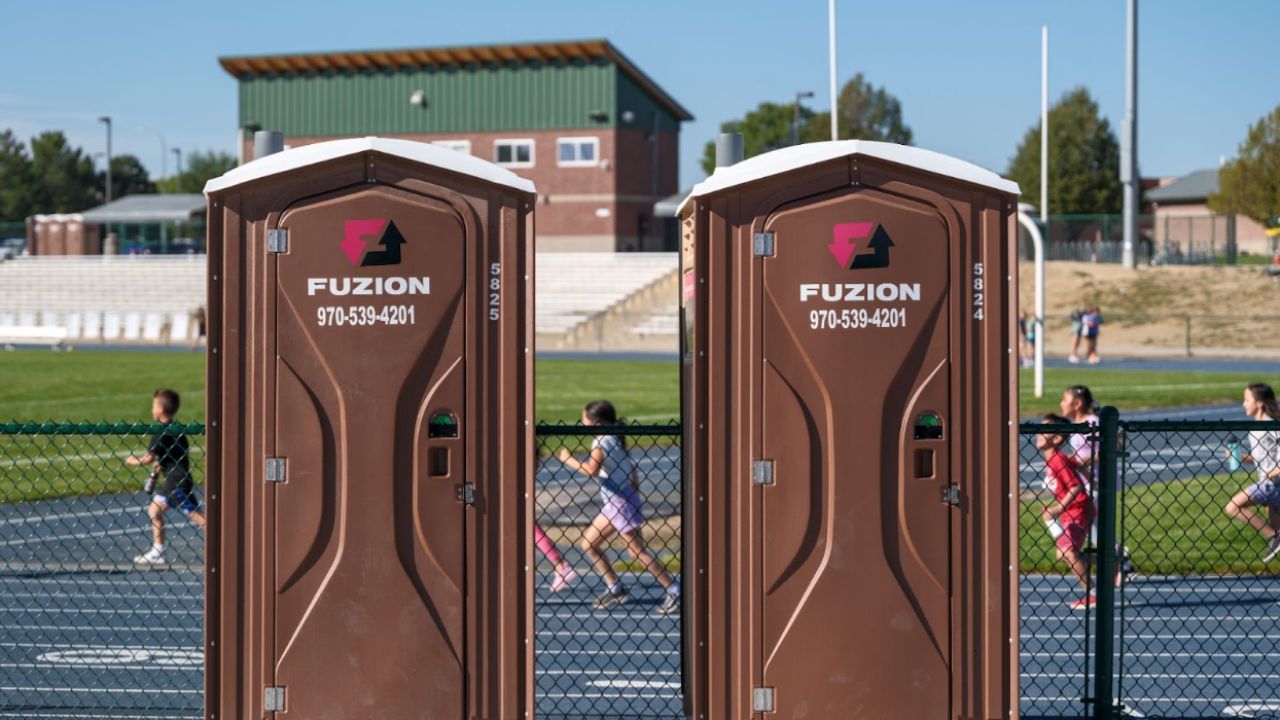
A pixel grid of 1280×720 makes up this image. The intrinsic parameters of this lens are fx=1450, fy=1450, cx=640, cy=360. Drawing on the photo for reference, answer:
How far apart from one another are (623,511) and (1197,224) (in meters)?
67.9

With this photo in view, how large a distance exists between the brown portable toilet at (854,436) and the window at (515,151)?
6241 cm

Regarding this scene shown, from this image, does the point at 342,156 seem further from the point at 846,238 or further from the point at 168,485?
the point at 168,485

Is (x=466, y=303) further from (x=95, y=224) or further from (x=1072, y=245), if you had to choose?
(x=95, y=224)

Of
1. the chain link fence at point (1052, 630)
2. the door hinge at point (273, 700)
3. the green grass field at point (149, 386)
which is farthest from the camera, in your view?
the green grass field at point (149, 386)

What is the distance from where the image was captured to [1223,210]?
212 feet

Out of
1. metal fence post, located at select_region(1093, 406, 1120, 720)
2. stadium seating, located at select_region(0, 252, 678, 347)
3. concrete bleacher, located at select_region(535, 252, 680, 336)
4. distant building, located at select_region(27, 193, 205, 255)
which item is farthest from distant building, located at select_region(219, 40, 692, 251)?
metal fence post, located at select_region(1093, 406, 1120, 720)

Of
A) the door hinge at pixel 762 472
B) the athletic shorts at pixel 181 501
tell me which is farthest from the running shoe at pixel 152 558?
the door hinge at pixel 762 472

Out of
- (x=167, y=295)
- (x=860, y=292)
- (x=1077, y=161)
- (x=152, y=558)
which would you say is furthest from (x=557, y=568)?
(x=1077, y=161)

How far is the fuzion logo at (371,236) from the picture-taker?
17.6 ft

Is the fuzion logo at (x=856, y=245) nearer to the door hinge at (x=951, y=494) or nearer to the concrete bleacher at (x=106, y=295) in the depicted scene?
the door hinge at (x=951, y=494)

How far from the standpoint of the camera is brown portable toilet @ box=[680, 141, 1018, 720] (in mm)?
5371

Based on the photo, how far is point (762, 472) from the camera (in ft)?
17.9

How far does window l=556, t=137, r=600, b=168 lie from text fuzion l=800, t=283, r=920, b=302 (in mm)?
61881

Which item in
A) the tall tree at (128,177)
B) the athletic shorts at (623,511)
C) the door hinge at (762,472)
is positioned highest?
the tall tree at (128,177)
